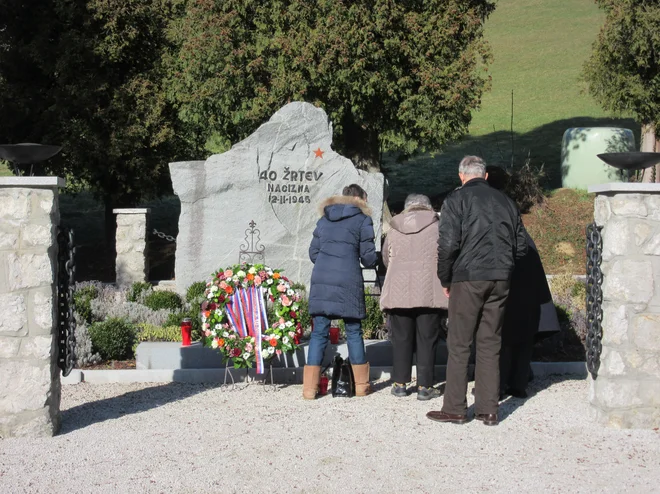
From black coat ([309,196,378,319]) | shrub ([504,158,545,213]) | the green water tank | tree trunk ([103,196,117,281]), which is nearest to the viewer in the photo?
black coat ([309,196,378,319])

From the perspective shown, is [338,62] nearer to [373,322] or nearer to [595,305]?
[373,322]

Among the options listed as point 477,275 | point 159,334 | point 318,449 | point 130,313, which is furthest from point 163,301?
point 477,275

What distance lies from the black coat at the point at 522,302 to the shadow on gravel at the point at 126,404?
2416 mm

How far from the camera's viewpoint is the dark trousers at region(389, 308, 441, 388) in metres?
6.55

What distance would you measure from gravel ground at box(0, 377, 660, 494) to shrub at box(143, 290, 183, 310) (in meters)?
3.09

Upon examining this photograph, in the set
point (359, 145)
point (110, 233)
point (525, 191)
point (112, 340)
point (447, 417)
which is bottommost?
point (447, 417)

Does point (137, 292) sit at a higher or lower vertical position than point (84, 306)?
higher

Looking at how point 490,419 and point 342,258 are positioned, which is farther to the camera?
point 342,258

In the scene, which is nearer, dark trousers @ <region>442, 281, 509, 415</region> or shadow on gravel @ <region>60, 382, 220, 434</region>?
dark trousers @ <region>442, 281, 509, 415</region>

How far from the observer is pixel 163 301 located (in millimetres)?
9734

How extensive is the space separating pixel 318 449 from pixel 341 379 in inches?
55.2

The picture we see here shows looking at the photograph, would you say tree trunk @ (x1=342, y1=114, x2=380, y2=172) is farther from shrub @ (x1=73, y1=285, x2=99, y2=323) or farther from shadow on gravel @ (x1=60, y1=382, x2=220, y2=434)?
shadow on gravel @ (x1=60, y1=382, x2=220, y2=434)

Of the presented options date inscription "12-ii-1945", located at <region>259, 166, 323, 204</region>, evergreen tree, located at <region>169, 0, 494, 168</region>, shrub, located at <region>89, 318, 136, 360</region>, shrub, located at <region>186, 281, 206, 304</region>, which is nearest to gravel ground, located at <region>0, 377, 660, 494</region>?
shrub, located at <region>89, 318, 136, 360</region>

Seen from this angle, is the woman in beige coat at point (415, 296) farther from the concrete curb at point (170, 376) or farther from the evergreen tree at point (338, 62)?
the evergreen tree at point (338, 62)
